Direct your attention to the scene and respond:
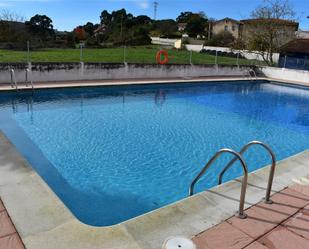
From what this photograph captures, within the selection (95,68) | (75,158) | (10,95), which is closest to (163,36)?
(95,68)

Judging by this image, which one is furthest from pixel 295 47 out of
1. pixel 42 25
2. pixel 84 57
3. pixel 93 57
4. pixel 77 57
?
pixel 42 25

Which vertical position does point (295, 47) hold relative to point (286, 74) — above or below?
above

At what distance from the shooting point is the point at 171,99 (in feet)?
44.5

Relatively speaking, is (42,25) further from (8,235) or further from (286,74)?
(8,235)

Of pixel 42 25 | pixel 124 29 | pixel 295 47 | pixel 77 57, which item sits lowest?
pixel 77 57

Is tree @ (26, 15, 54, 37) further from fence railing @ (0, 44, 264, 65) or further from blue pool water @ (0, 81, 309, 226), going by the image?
blue pool water @ (0, 81, 309, 226)

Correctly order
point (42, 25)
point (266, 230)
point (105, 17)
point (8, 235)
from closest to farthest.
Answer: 1. point (8, 235)
2. point (266, 230)
3. point (42, 25)
4. point (105, 17)

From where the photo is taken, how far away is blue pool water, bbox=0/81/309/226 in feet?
18.0

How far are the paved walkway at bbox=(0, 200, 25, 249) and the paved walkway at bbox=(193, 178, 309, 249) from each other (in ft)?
5.86

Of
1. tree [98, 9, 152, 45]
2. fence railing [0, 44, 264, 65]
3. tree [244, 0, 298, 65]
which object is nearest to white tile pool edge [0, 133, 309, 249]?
fence railing [0, 44, 264, 65]

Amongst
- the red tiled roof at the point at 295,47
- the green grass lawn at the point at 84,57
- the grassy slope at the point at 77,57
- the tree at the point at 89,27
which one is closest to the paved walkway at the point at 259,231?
the green grass lawn at the point at 84,57

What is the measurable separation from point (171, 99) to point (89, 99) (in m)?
3.56

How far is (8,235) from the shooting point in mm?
3156

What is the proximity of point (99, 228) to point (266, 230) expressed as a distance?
6.13ft
